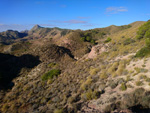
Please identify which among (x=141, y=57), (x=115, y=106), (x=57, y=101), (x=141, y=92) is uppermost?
(x=141, y=57)

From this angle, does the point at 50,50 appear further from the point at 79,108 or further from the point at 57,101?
the point at 79,108

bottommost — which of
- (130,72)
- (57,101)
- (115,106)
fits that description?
(57,101)

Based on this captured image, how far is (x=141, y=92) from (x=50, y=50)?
28.4 m

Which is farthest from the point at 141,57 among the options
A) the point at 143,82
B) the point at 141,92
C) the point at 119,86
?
the point at 141,92

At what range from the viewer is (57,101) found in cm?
960

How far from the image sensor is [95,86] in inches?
400

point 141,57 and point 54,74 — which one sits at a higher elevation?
point 141,57

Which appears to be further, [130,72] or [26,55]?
[26,55]

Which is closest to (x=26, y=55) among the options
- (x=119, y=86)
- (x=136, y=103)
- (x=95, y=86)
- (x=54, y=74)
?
(x=54, y=74)

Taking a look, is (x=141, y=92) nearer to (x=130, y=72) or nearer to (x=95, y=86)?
(x=130, y=72)

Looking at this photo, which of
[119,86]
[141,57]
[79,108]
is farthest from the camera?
[141,57]

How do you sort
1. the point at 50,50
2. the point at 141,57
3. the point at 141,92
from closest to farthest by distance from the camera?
the point at 141,92 → the point at 141,57 → the point at 50,50

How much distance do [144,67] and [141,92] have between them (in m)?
4.08

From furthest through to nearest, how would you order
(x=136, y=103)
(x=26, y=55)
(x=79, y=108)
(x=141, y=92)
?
1. (x=26, y=55)
2. (x=79, y=108)
3. (x=141, y=92)
4. (x=136, y=103)
